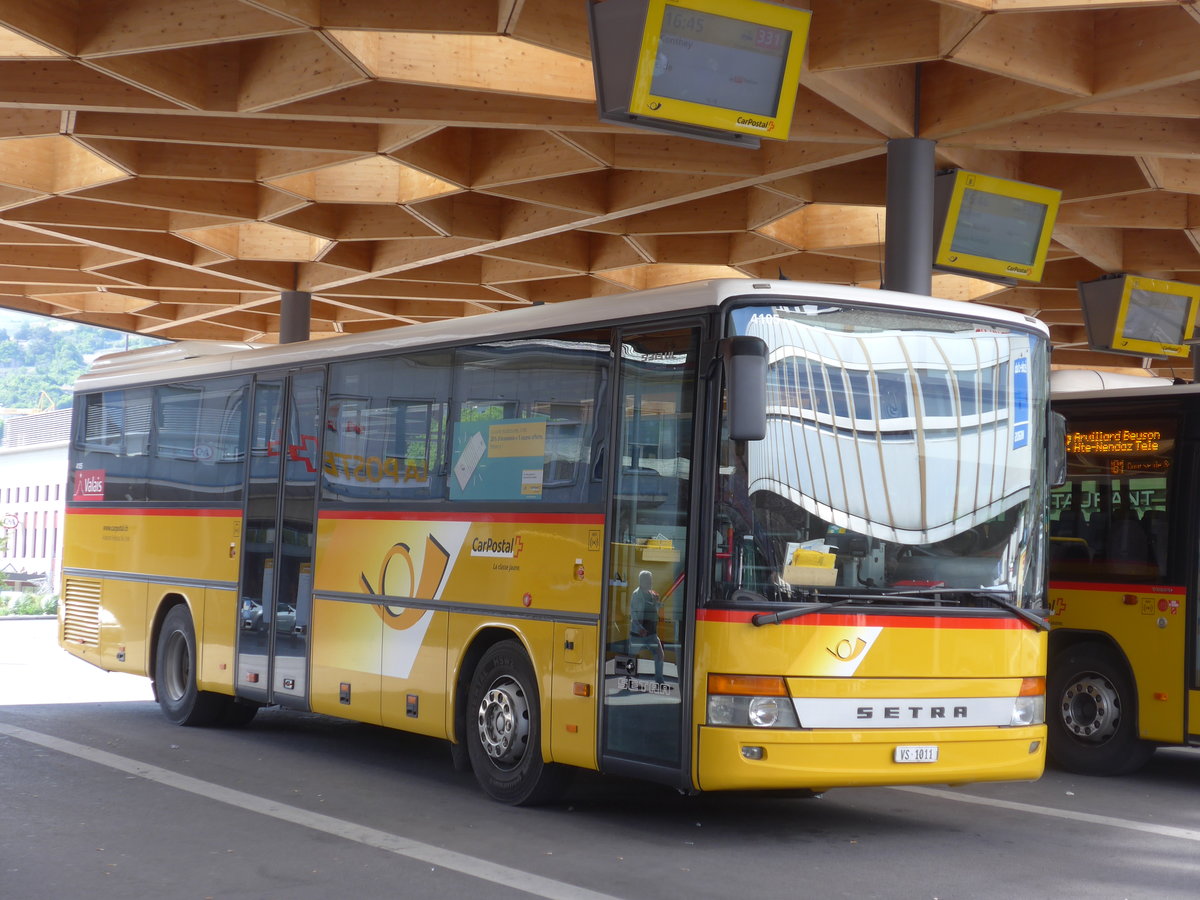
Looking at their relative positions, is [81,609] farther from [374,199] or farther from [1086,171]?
[1086,171]

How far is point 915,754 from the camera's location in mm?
8258

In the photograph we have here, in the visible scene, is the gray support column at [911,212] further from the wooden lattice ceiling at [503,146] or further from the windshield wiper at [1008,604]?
the windshield wiper at [1008,604]

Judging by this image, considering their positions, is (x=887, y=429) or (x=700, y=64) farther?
(x=700, y=64)

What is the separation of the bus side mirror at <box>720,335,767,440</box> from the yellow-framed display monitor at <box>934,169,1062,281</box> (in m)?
5.79

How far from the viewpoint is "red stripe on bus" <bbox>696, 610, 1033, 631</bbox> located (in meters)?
8.04

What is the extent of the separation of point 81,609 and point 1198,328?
53.8 ft

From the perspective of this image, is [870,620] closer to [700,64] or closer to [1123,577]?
[700,64]

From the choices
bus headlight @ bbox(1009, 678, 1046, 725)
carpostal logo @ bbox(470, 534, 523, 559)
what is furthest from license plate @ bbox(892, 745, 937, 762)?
carpostal logo @ bbox(470, 534, 523, 559)

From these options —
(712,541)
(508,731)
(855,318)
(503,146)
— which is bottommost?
(508,731)

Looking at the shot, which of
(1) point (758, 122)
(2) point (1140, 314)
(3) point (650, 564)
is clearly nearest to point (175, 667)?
(3) point (650, 564)

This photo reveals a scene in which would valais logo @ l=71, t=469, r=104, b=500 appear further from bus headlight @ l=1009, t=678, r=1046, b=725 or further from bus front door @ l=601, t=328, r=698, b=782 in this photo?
bus headlight @ l=1009, t=678, r=1046, b=725

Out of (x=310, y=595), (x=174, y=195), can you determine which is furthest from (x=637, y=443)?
(x=174, y=195)

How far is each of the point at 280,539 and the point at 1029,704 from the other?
6.35m

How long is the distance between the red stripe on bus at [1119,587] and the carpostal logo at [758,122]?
16.7 feet
